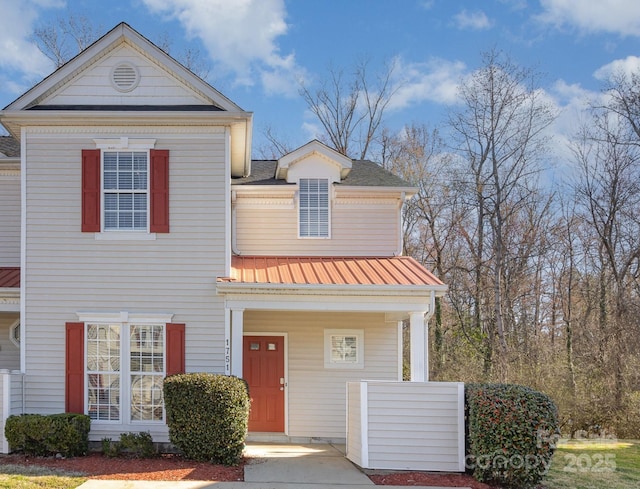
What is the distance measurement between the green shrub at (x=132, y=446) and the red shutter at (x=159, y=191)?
348cm

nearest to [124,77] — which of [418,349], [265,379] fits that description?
[265,379]

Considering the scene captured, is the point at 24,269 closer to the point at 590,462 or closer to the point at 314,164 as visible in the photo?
the point at 314,164

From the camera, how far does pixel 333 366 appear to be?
12.8m

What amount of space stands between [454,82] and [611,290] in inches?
358

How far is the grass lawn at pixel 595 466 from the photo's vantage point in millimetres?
9281

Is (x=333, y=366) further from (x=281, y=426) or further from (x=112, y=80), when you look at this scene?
(x=112, y=80)

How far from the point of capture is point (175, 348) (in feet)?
35.1

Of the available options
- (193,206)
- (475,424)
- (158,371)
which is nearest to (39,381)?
(158,371)

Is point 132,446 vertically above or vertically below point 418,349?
below

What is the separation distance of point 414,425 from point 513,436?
1.55 meters

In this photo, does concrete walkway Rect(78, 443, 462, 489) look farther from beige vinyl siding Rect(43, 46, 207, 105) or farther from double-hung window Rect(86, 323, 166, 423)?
beige vinyl siding Rect(43, 46, 207, 105)

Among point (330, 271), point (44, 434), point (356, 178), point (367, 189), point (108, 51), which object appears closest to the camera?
point (44, 434)

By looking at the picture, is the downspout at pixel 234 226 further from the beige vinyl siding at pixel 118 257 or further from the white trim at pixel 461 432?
the white trim at pixel 461 432

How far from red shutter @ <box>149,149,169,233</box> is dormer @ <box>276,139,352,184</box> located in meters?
3.00
